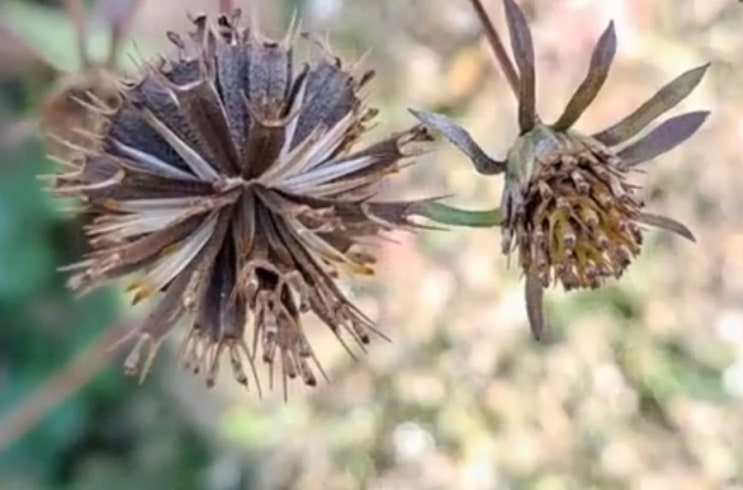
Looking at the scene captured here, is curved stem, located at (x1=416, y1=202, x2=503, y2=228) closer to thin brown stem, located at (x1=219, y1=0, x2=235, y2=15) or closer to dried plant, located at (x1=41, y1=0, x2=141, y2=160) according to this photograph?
thin brown stem, located at (x1=219, y1=0, x2=235, y2=15)

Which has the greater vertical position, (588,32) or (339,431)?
(588,32)

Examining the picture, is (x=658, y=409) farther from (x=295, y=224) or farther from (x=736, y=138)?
(x=295, y=224)

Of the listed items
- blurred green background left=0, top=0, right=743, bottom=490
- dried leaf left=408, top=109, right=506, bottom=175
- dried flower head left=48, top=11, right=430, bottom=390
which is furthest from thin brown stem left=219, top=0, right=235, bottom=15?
blurred green background left=0, top=0, right=743, bottom=490

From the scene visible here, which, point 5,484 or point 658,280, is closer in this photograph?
point 658,280

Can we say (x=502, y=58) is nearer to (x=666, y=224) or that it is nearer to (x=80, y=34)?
(x=666, y=224)

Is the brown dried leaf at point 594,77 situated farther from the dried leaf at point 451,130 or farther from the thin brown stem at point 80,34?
the thin brown stem at point 80,34

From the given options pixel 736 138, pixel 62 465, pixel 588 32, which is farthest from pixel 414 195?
pixel 62 465

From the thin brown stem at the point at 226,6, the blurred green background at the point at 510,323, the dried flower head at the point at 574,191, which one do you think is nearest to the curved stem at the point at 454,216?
the dried flower head at the point at 574,191
